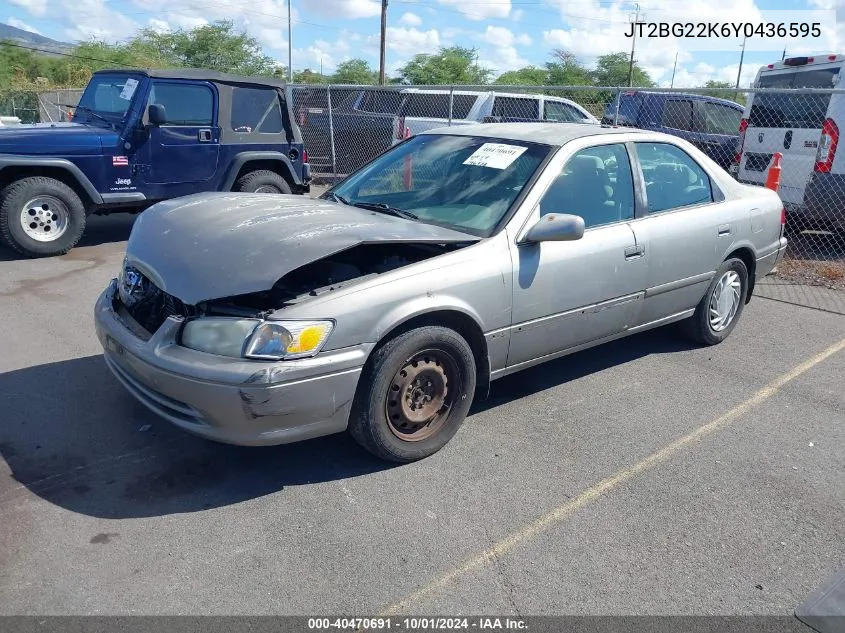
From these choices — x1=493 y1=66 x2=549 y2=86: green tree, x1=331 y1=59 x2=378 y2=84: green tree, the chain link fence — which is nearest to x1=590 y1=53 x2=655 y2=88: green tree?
x1=493 y1=66 x2=549 y2=86: green tree

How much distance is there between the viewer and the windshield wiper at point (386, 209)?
4.11 m

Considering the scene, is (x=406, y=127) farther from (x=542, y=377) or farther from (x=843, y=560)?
(x=843, y=560)

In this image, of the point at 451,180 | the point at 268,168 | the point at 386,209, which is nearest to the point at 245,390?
the point at 386,209

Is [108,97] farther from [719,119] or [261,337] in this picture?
[719,119]

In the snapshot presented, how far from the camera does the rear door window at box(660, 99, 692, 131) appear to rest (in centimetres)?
1295

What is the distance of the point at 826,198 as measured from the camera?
27.0 ft

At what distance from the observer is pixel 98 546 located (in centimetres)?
288

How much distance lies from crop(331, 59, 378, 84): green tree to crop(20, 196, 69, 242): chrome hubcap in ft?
132

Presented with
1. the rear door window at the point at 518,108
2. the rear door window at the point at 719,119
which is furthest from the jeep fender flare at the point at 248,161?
the rear door window at the point at 719,119

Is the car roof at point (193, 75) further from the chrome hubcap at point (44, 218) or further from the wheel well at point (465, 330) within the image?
the wheel well at point (465, 330)

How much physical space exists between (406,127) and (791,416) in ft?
31.4

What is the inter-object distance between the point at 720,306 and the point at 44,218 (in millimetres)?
6714

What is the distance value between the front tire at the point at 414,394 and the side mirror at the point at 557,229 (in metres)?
0.70

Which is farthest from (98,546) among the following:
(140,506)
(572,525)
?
(572,525)
